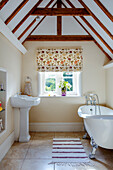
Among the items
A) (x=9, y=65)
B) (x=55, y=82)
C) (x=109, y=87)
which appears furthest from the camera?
(x=55, y=82)

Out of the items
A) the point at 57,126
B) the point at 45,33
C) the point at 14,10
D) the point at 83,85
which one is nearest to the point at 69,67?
the point at 83,85

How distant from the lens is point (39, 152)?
10.7 feet

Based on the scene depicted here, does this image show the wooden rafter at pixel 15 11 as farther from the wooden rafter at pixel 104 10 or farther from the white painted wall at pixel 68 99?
the white painted wall at pixel 68 99

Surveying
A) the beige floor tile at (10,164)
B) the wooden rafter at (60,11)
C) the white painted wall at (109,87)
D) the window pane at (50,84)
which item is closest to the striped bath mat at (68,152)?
the beige floor tile at (10,164)

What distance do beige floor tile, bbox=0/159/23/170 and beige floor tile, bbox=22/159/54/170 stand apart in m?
0.09

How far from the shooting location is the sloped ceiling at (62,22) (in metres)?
2.97

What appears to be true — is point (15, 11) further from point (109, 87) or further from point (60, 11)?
point (109, 87)

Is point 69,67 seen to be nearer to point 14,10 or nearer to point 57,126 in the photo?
point 57,126

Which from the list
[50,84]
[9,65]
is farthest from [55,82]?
[9,65]

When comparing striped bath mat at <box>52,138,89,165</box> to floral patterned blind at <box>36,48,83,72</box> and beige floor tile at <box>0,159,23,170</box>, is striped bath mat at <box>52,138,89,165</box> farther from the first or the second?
floral patterned blind at <box>36,48,83,72</box>

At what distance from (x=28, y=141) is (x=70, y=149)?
106 centimetres

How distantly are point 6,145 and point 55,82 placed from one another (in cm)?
233

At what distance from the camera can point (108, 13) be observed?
297cm

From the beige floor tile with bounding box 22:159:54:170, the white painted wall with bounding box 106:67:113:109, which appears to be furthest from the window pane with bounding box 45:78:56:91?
the beige floor tile with bounding box 22:159:54:170
